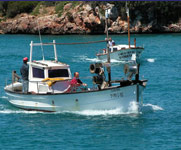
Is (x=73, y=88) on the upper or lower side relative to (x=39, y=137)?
upper

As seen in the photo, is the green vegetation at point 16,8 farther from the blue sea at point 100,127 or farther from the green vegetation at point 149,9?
the blue sea at point 100,127

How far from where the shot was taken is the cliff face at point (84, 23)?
316 ft

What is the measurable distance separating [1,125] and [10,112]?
296cm

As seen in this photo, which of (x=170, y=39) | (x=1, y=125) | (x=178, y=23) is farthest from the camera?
(x=178, y=23)

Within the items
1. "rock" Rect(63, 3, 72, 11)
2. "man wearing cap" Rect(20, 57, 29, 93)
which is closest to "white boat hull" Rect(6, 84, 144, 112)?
"man wearing cap" Rect(20, 57, 29, 93)

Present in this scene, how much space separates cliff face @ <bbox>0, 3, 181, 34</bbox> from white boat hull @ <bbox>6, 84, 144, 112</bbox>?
68.4 meters

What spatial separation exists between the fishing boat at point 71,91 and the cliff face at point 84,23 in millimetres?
67313

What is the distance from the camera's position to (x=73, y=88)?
27.3 meters

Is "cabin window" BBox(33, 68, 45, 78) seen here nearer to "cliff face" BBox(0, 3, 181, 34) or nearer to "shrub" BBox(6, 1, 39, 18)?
"cliff face" BBox(0, 3, 181, 34)

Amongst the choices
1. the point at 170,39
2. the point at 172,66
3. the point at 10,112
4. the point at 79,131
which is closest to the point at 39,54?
the point at 172,66

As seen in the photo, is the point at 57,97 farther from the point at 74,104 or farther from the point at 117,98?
the point at 117,98

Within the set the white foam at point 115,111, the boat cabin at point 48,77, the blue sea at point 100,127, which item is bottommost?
the blue sea at point 100,127

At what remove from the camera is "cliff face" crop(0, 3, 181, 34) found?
96375mm

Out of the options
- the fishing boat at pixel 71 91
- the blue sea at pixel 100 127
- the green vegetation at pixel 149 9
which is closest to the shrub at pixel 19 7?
the green vegetation at pixel 149 9
